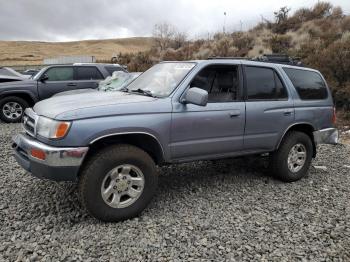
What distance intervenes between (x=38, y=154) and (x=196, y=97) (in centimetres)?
176

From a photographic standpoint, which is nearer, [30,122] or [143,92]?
[30,122]

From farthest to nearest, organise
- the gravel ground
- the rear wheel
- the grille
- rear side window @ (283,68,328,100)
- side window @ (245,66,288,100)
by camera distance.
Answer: the rear wheel < rear side window @ (283,68,328,100) < side window @ (245,66,288,100) < the grille < the gravel ground

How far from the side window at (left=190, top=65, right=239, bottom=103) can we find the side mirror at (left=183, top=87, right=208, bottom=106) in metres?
0.43

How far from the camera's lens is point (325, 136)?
5.93 m

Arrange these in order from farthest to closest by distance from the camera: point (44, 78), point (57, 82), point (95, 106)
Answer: point (57, 82)
point (44, 78)
point (95, 106)

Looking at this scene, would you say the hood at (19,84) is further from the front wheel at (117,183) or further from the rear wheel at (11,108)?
the front wheel at (117,183)

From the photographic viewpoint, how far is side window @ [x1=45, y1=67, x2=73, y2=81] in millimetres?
11406

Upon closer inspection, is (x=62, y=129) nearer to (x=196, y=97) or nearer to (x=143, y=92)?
(x=143, y=92)

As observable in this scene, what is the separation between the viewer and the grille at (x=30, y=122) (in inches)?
161

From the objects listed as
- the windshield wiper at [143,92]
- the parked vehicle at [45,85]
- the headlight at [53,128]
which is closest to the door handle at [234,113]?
the windshield wiper at [143,92]

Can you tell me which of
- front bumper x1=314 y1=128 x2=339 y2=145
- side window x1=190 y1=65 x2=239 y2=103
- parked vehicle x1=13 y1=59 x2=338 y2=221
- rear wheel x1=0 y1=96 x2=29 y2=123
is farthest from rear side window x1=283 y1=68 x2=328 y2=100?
rear wheel x1=0 y1=96 x2=29 y2=123

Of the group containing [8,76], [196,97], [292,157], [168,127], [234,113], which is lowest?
[292,157]

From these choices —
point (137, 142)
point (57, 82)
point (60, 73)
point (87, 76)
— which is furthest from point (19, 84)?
point (137, 142)

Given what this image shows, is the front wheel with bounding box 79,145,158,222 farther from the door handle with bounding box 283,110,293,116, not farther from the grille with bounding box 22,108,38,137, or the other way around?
the door handle with bounding box 283,110,293,116
